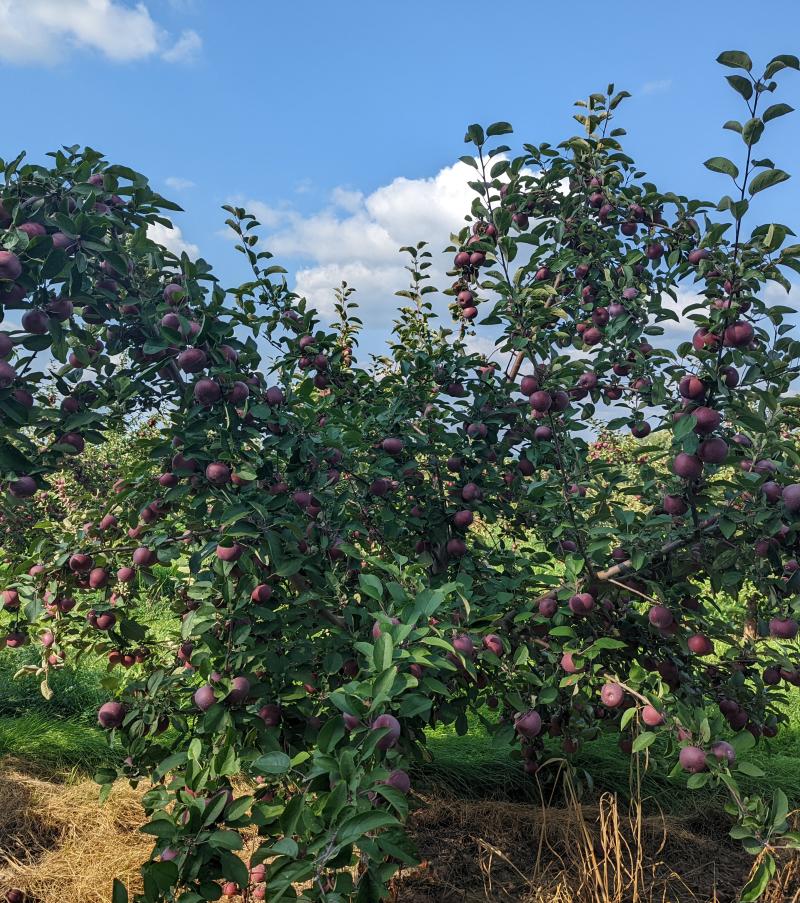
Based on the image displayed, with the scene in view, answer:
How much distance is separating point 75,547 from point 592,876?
231 centimetres

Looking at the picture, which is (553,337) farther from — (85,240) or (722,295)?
(85,240)

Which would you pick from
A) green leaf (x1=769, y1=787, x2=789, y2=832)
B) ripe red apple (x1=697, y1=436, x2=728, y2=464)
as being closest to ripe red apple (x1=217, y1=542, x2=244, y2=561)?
ripe red apple (x1=697, y1=436, x2=728, y2=464)

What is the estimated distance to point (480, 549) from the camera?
3.38 meters

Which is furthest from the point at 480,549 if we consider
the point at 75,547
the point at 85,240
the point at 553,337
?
the point at 85,240

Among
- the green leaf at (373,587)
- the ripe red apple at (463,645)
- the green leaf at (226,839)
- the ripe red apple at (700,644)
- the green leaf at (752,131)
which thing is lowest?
the green leaf at (226,839)

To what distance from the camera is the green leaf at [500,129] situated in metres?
2.83

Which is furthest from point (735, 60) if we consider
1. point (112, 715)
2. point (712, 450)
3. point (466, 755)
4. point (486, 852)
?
point (466, 755)

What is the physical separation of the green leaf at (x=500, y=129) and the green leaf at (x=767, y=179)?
3.62 feet

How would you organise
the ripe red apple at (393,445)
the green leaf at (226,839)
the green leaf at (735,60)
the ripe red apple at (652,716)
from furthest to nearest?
the ripe red apple at (393,445) → the ripe red apple at (652,716) → the green leaf at (735,60) → the green leaf at (226,839)

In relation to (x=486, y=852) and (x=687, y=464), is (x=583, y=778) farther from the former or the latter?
(x=687, y=464)

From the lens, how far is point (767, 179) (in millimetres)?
1981

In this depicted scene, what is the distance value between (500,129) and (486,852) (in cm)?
292

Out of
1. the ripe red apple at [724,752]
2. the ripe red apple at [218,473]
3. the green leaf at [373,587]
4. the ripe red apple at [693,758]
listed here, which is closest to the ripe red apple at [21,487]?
the ripe red apple at [218,473]

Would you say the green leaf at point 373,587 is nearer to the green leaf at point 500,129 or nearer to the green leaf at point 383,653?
the green leaf at point 383,653
